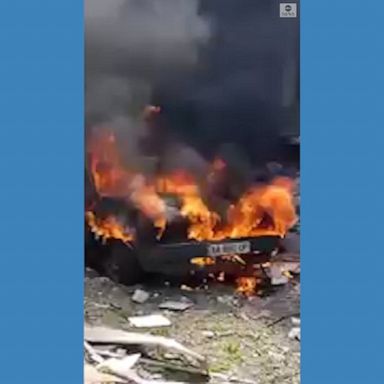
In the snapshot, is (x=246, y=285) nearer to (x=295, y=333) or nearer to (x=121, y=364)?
(x=295, y=333)

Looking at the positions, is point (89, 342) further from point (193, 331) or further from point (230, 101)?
point (230, 101)

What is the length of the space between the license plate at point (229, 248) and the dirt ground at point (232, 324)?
0.39 ft

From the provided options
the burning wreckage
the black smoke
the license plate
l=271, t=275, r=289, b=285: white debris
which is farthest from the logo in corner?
l=271, t=275, r=289, b=285: white debris

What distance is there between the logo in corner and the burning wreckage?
559mm

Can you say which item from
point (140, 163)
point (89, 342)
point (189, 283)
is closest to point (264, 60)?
point (140, 163)

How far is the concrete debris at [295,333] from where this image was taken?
336 cm

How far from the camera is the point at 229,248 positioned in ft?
11.0

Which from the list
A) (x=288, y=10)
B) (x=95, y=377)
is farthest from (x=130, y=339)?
(x=288, y=10)

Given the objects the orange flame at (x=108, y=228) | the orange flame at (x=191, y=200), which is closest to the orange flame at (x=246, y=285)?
the orange flame at (x=191, y=200)

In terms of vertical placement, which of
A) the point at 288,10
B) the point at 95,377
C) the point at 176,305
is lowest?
the point at 95,377

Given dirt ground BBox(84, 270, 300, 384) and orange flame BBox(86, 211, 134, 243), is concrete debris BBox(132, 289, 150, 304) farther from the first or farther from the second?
orange flame BBox(86, 211, 134, 243)

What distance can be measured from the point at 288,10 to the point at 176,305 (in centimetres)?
111

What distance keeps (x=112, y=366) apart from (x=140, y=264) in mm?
372

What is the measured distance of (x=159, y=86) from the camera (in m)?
3.30
